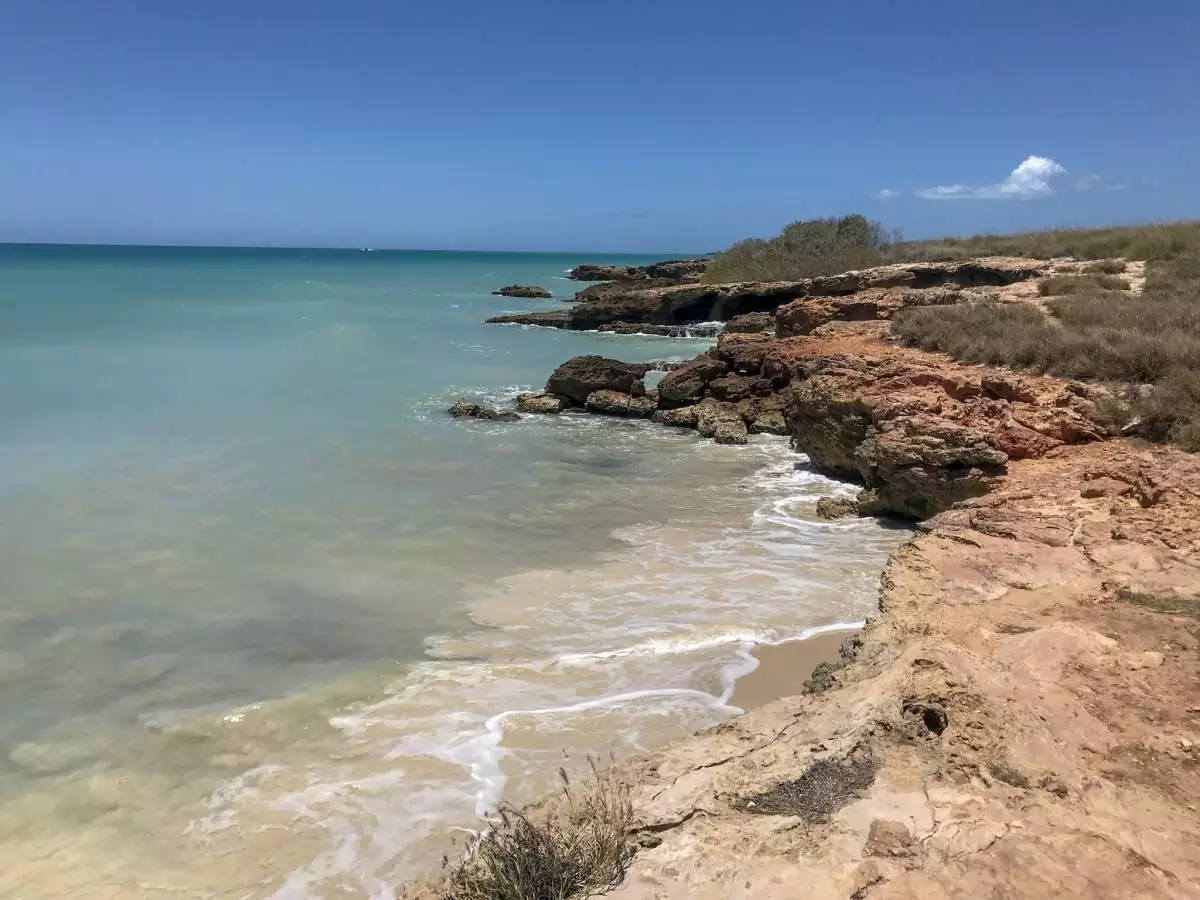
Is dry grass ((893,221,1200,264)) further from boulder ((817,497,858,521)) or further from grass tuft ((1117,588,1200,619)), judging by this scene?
grass tuft ((1117,588,1200,619))

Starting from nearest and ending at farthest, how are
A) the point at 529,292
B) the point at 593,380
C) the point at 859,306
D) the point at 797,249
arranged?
1. the point at 859,306
2. the point at 593,380
3. the point at 797,249
4. the point at 529,292

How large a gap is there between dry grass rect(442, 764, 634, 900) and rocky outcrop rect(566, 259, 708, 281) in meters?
40.8

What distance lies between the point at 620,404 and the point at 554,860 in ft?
46.1

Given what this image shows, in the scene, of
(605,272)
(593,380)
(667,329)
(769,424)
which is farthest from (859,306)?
(605,272)

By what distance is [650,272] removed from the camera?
60.9 m

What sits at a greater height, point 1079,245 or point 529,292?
point 1079,245

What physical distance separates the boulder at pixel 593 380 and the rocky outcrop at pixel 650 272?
85.9 feet

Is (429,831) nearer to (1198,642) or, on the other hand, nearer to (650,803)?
(650,803)

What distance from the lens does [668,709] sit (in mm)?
5461

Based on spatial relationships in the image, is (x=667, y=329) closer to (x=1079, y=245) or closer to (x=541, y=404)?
(x=1079, y=245)

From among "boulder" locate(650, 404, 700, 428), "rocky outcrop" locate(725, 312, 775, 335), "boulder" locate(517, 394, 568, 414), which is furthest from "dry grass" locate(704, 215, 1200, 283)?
"boulder" locate(517, 394, 568, 414)

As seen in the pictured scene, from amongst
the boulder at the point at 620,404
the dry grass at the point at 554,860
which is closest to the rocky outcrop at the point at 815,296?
the boulder at the point at 620,404

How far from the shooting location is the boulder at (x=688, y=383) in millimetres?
16859

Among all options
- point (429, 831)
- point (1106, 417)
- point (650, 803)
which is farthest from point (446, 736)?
point (1106, 417)
